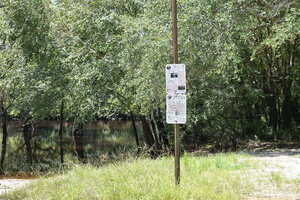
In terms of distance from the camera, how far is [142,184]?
21.2 ft

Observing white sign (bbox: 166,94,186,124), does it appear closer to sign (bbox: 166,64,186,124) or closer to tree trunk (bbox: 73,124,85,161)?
sign (bbox: 166,64,186,124)

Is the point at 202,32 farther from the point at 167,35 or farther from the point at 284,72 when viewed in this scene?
the point at 284,72

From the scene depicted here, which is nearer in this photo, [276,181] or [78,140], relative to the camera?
[276,181]

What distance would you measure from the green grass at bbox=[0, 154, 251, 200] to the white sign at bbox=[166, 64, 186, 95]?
1422 mm

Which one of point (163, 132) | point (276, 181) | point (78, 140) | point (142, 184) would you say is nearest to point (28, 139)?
point (78, 140)

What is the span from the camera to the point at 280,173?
8.33 meters

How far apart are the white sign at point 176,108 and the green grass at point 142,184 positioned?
988 millimetres

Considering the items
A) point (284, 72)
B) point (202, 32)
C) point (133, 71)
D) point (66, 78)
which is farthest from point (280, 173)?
point (284, 72)

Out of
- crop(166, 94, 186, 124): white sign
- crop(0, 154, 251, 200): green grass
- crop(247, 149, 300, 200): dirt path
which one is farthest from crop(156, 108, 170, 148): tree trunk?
crop(166, 94, 186, 124): white sign

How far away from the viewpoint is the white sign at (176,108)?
20.4ft

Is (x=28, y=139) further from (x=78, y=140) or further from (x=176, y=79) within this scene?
(x=176, y=79)

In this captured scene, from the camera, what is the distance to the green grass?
6.00 meters

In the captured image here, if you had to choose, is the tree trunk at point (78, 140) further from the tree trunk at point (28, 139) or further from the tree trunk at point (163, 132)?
the tree trunk at point (163, 132)

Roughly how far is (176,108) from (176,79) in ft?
1.44
